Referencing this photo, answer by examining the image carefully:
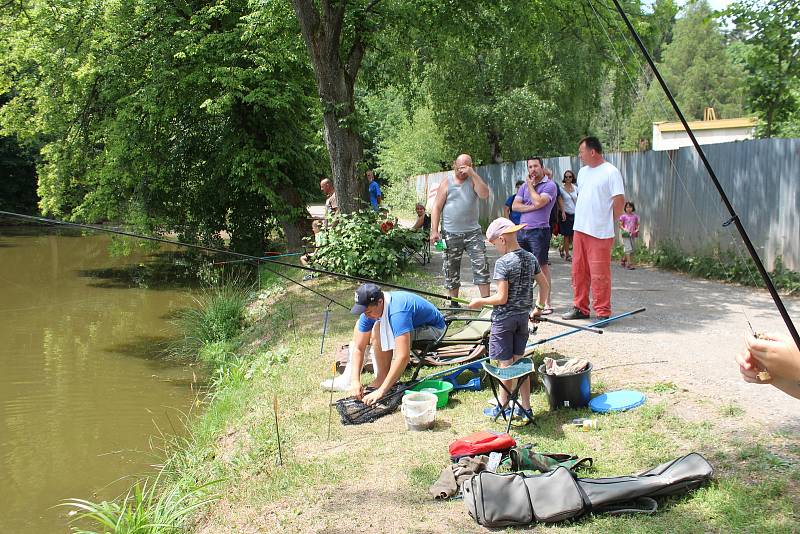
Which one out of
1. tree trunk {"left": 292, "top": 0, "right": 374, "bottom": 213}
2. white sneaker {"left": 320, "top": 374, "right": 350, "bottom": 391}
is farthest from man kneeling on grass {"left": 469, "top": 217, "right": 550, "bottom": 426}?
tree trunk {"left": 292, "top": 0, "right": 374, "bottom": 213}

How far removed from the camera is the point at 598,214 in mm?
7328

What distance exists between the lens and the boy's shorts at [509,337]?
5.49 m

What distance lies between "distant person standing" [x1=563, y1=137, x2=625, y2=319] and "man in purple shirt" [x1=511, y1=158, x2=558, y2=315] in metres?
0.55

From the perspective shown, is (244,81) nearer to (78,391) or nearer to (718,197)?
(78,391)

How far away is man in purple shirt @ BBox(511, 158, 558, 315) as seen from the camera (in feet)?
26.4

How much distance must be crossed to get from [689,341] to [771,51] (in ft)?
28.9

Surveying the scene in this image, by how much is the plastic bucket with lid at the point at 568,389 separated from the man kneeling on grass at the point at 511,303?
0.85 feet

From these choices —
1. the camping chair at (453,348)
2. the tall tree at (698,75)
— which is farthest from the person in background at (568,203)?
the tall tree at (698,75)

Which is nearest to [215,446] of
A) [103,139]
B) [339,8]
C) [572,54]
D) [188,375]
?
[188,375]

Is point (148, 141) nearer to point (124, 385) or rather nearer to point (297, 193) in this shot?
point (297, 193)

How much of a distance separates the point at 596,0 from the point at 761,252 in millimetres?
4894

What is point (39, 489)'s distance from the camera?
7.27m

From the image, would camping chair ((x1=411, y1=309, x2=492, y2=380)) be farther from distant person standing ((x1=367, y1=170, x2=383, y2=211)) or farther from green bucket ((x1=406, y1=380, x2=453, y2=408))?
distant person standing ((x1=367, y1=170, x2=383, y2=211))

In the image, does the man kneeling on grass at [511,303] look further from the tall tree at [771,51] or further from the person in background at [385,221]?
the tall tree at [771,51]
